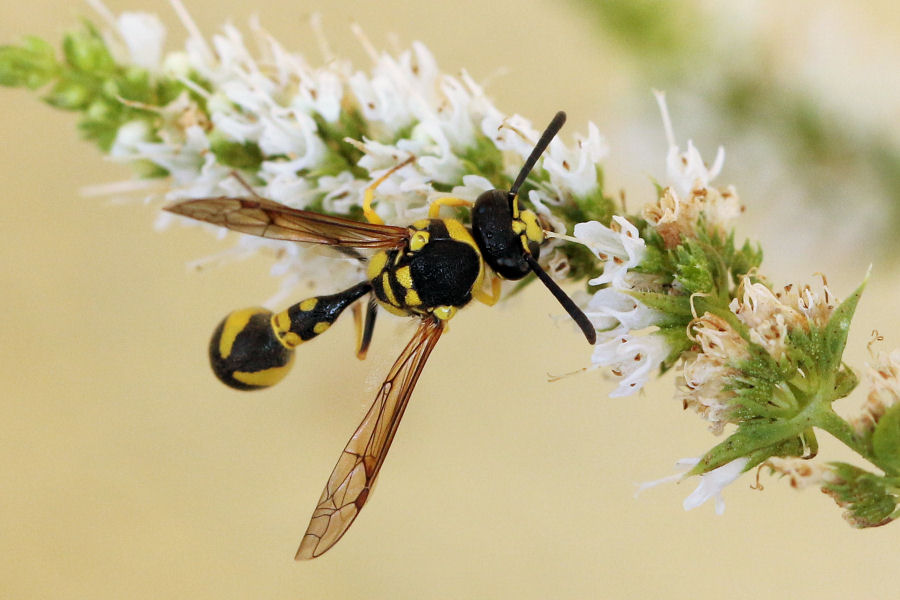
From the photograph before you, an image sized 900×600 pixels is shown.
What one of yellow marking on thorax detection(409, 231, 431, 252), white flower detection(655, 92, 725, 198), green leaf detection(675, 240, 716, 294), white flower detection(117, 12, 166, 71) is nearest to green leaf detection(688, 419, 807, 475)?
green leaf detection(675, 240, 716, 294)

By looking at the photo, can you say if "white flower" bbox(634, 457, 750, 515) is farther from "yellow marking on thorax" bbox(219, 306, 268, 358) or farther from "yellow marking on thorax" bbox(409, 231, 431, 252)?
"yellow marking on thorax" bbox(219, 306, 268, 358)

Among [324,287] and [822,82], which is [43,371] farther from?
[822,82]

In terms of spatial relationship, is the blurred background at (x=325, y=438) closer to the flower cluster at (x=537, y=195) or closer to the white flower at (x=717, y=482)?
the flower cluster at (x=537, y=195)

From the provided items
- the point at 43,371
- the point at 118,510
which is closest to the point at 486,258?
the point at 118,510

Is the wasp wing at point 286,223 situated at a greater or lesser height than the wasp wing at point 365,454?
greater

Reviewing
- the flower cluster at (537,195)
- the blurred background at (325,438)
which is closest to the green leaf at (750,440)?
the flower cluster at (537,195)

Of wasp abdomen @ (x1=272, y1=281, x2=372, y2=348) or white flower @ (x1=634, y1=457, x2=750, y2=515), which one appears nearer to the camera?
white flower @ (x1=634, y1=457, x2=750, y2=515)
